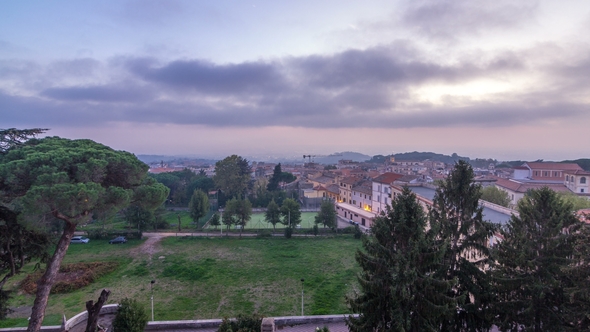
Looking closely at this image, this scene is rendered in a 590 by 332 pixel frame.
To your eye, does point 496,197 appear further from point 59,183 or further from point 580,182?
point 59,183

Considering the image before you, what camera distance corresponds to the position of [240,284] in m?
15.6

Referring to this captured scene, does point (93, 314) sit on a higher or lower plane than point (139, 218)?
higher

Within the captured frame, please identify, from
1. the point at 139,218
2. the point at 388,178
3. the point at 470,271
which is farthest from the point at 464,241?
the point at 388,178

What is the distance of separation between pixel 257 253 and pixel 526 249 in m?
16.8

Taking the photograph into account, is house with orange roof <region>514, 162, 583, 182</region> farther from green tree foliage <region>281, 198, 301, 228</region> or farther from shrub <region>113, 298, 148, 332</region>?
shrub <region>113, 298, 148, 332</region>

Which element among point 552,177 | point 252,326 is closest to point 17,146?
point 252,326

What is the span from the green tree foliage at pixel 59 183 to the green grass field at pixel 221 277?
12.9ft

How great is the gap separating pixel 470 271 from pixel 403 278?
112 inches

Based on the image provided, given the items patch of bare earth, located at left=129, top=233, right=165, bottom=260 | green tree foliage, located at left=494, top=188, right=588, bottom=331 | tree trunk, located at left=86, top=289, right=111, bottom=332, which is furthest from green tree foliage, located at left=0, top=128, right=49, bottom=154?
green tree foliage, located at left=494, top=188, right=588, bottom=331

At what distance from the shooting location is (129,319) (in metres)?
9.33

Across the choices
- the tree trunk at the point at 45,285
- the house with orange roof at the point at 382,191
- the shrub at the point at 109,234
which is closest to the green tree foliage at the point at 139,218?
the shrub at the point at 109,234

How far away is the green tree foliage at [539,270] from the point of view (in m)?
7.62

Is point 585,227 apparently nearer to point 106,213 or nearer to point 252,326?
point 252,326

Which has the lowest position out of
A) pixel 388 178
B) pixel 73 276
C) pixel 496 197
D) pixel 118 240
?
pixel 118 240
